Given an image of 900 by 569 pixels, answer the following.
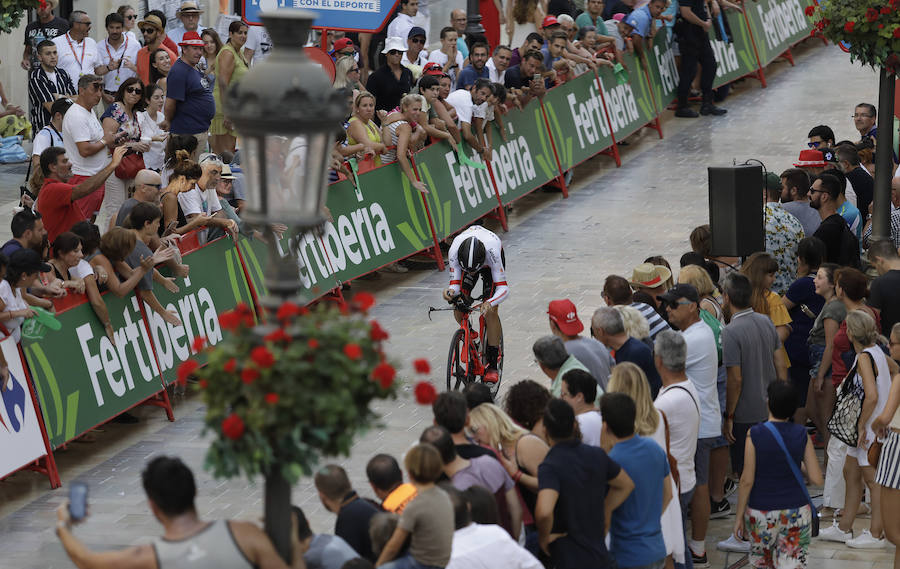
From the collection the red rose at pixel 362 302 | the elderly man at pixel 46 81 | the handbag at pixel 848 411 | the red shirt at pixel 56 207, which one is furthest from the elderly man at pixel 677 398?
the elderly man at pixel 46 81

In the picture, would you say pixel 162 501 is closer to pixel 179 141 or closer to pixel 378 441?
pixel 378 441

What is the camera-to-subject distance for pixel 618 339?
10.1 meters

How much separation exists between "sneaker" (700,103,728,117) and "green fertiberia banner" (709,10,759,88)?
0.58 m

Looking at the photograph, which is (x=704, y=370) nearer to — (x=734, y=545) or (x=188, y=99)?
(x=734, y=545)

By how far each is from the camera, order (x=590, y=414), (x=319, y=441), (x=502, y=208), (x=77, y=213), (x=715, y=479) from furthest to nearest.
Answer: (x=502, y=208)
(x=77, y=213)
(x=715, y=479)
(x=590, y=414)
(x=319, y=441)

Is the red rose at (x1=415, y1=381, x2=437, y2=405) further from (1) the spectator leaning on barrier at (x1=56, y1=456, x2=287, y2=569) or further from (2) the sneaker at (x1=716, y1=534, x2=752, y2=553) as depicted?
(2) the sneaker at (x1=716, y1=534, x2=752, y2=553)

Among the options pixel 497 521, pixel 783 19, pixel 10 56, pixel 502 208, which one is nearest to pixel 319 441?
pixel 497 521

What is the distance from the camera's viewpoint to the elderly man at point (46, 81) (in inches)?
718

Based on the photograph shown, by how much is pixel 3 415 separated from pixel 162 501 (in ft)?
17.5

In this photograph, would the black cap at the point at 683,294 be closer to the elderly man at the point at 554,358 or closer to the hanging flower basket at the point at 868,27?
the elderly man at the point at 554,358

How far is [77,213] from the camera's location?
13.4 m

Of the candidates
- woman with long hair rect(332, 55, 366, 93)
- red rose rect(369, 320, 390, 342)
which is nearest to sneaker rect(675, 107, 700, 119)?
woman with long hair rect(332, 55, 366, 93)

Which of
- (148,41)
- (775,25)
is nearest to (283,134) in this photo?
(148,41)

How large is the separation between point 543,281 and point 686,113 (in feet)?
30.3
